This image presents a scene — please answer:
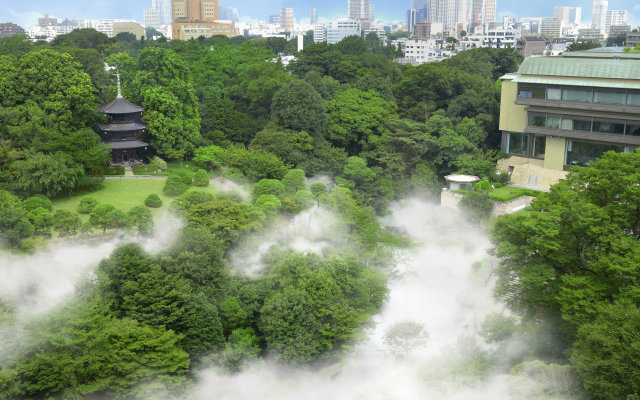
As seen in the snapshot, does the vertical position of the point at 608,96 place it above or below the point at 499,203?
above

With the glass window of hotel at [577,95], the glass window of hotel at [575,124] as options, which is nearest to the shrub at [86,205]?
the glass window of hotel at [575,124]

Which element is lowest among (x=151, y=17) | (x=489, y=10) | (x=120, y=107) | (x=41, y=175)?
(x=41, y=175)

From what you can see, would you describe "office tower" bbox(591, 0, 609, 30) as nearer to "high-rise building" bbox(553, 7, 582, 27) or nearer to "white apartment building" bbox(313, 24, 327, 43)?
"high-rise building" bbox(553, 7, 582, 27)

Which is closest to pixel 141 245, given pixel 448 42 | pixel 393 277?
pixel 393 277

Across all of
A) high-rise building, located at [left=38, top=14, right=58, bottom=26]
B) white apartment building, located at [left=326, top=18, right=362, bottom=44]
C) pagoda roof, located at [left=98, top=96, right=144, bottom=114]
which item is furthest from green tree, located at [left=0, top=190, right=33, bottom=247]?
high-rise building, located at [left=38, top=14, right=58, bottom=26]

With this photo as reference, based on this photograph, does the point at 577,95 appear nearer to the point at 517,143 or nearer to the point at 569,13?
the point at 517,143

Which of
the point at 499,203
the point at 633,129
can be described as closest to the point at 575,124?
the point at 633,129

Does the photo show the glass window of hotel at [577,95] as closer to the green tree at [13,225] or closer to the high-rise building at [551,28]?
the green tree at [13,225]

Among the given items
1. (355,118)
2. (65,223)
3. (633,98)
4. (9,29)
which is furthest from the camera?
(9,29)
